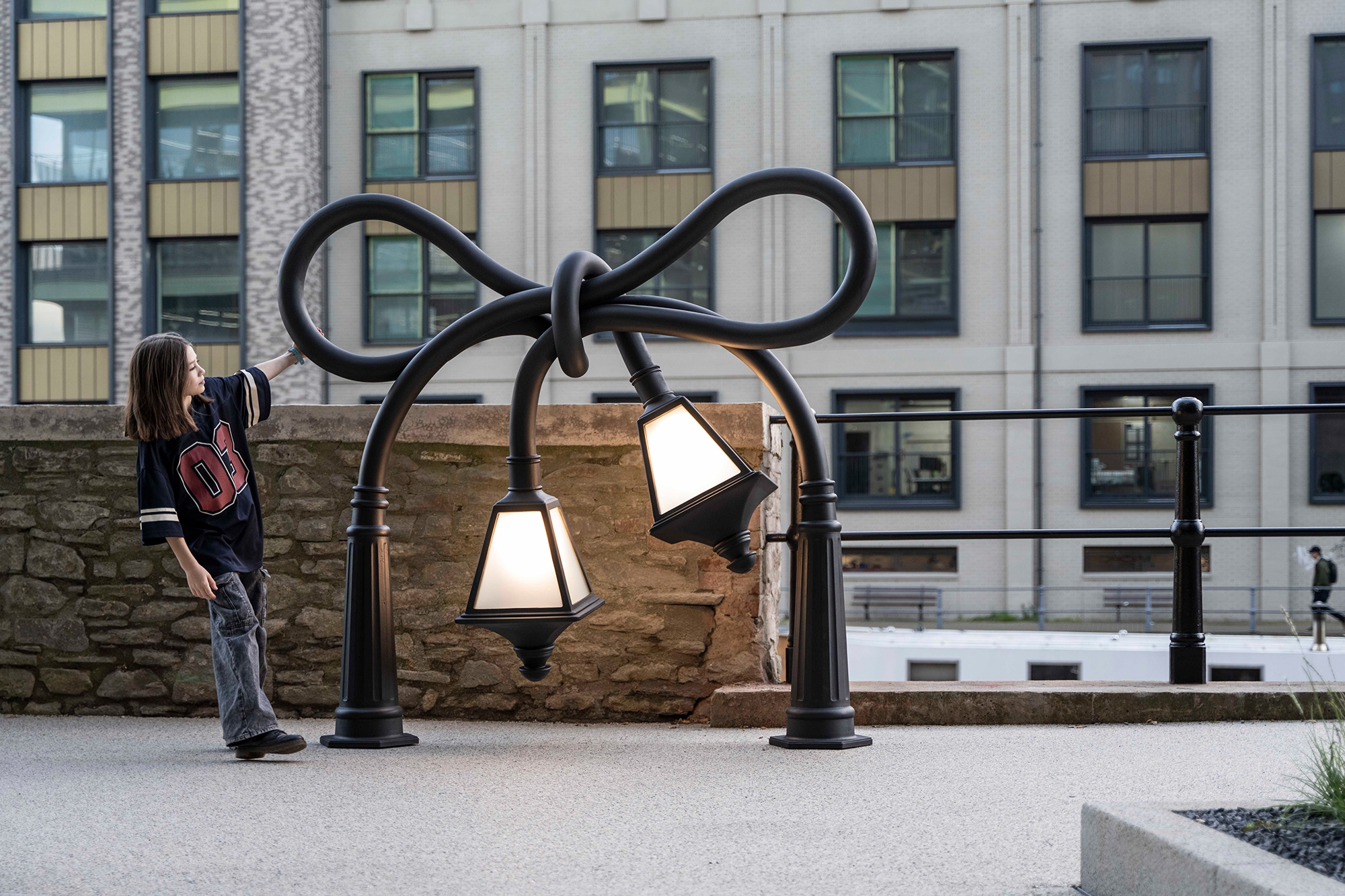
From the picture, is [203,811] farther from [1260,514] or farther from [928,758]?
[1260,514]

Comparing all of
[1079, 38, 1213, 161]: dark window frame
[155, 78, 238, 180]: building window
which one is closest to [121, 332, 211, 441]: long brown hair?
[1079, 38, 1213, 161]: dark window frame

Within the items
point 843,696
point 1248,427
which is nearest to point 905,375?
point 1248,427

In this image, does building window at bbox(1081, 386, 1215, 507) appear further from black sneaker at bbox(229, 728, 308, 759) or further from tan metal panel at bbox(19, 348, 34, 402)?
tan metal panel at bbox(19, 348, 34, 402)

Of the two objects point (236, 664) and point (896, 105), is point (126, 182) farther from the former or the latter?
point (236, 664)

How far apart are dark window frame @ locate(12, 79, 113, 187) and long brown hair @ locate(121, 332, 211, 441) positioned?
20.9 m

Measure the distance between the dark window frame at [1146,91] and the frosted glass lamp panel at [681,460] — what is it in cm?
1842

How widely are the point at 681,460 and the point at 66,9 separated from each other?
77.0 ft

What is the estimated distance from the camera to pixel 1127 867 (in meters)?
2.40

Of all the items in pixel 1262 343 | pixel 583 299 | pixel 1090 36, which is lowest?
pixel 583 299

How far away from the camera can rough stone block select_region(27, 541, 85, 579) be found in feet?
17.1

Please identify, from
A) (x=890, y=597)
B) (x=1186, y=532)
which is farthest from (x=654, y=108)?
(x=1186, y=532)

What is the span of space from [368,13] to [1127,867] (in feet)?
73.7

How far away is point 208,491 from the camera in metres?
4.15

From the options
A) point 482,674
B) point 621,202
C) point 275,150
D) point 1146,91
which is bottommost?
point 482,674
